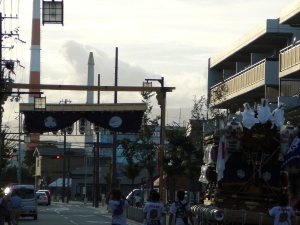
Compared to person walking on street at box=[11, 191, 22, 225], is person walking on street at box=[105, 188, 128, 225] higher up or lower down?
higher up

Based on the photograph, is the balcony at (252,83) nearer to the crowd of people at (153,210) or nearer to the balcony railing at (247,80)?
the balcony railing at (247,80)

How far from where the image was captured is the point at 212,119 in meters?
32.5

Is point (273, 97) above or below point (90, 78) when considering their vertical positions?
Answer: below

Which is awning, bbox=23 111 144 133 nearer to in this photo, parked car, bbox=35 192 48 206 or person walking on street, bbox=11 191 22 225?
person walking on street, bbox=11 191 22 225

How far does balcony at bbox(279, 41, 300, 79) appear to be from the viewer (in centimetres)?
3897

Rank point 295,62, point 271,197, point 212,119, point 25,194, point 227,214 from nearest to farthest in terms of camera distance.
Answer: point 227,214 → point 271,197 → point 212,119 → point 295,62 → point 25,194

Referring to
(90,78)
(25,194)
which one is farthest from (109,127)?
(90,78)

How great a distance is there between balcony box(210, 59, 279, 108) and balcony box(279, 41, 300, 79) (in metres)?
2.13

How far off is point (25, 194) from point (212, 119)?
46.1ft

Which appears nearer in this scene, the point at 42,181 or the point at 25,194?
the point at 25,194

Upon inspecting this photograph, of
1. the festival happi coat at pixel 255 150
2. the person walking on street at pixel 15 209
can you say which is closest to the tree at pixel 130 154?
the person walking on street at pixel 15 209

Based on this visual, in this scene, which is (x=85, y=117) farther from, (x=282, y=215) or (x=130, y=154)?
(x=282, y=215)

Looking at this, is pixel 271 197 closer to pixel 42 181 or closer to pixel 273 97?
pixel 273 97

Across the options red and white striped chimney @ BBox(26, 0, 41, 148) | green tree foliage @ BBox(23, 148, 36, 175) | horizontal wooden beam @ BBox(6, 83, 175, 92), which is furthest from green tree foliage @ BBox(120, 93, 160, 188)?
green tree foliage @ BBox(23, 148, 36, 175)
